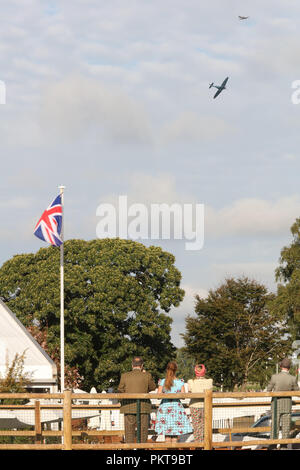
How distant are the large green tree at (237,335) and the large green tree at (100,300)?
3.99 m

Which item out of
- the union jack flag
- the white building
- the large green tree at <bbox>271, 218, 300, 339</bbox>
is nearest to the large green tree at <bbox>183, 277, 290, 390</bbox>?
the large green tree at <bbox>271, 218, 300, 339</bbox>

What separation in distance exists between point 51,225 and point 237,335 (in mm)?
35692

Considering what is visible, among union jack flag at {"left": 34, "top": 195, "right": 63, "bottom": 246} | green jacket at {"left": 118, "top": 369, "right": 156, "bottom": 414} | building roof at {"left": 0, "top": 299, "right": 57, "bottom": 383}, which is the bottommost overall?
green jacket at {"left": 118, "top": 369, "right": 156, "bottom": 414}

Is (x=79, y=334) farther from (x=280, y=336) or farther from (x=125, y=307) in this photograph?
(x=280, y=336)

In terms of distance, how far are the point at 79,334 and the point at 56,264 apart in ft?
17.6

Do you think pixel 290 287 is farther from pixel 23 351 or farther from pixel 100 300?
pixel 23 351

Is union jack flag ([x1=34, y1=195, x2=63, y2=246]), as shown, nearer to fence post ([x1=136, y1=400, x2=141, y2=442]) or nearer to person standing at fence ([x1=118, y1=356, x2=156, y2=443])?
person standing at fence ([x1=118, y1=356, x2=156, y2=443])

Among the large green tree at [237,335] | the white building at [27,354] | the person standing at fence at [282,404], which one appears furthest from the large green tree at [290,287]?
the person standing at fence at [282,404]

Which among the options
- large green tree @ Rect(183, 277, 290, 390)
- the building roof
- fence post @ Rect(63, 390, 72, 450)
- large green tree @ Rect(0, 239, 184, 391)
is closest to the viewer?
fence post @ Rect(63, 390, 72, 450)

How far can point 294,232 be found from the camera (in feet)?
238

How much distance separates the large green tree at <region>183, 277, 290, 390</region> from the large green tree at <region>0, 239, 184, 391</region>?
3.99 metres

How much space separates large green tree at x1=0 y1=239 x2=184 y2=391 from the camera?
60.1m

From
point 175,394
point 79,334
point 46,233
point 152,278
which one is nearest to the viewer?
point 175,394

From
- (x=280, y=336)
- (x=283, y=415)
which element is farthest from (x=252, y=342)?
(x=283, y=415)
